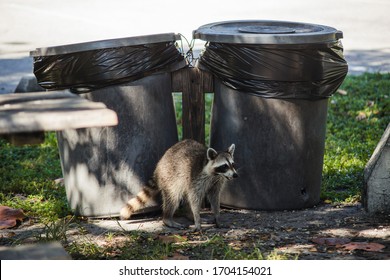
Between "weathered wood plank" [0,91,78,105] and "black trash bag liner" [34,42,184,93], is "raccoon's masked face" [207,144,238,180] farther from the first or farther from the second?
"weathered wood plank" [0,91,78,105]

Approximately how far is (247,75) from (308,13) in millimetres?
6154

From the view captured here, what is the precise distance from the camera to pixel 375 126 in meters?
7.30

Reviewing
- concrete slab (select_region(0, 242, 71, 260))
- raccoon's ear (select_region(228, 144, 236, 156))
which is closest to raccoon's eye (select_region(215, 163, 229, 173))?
raccoon's ear (select_region(228, 144, 236, 156))

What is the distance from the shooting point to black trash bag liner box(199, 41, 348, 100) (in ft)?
16.5

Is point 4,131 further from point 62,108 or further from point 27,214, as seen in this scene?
point 27,214

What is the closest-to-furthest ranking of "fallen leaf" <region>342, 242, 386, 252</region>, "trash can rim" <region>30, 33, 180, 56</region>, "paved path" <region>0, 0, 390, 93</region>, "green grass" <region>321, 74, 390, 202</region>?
1. "fallen leaf" <region>342, 242, 386, 252</region>
2. "trash can rim" <region>30, 33, 180, 56</region>
3. "green grass" <region>321, 74, 390, 202</region>
4. "paved path" <region>0, 0, 390, 93</region>

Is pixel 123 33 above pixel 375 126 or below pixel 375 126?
above

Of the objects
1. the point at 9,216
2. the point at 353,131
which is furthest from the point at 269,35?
the point at 353,131

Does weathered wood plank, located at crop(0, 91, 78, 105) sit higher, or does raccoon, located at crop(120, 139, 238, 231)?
weathered wood plank, located at crop(0, 91, 78, 105)

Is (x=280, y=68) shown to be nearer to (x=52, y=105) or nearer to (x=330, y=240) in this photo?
(x=330, y=240)

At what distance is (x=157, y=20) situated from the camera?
11508 mm

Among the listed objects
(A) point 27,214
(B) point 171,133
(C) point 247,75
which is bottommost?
(A) point 27,214

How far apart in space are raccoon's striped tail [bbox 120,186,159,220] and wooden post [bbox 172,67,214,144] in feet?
2.00

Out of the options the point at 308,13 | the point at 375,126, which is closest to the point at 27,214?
the point at 375,126
